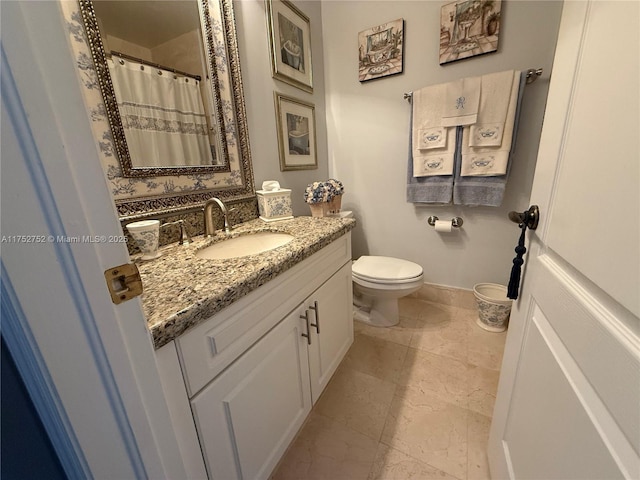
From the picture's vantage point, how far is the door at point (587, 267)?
34 centimetres

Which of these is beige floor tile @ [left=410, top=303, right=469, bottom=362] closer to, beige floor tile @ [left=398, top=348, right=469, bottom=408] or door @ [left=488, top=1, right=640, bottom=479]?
beige floor tile @ [left=398, top=348, right=469, bottom=408]

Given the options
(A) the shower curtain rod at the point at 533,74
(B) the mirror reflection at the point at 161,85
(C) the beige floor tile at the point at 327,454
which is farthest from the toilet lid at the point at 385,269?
(A) the shower curtain rod at the point at 533,74

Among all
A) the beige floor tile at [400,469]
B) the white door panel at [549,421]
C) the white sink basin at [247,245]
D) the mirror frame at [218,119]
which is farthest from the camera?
the white sink basin at [247,245]

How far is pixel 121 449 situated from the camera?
380 mm

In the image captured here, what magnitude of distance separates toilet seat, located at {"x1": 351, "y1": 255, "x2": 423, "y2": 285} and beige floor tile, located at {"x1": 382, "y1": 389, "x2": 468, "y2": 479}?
23.1 inches

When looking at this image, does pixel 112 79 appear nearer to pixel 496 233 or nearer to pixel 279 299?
pixel 279 299

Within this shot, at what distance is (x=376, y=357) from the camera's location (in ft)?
4.91

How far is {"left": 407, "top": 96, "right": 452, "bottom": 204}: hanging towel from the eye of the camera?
5.50 ft

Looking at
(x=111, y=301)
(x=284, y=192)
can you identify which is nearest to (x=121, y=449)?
(x=111, y=301)

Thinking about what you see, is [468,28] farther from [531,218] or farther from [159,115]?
[159,115]

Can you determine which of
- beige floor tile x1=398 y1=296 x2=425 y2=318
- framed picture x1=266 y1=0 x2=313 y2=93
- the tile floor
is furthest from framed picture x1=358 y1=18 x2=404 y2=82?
the tile floor

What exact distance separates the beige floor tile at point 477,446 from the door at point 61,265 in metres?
1.15

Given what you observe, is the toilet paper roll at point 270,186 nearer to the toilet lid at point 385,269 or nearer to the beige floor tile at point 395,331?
the toilet lid at point 385,269

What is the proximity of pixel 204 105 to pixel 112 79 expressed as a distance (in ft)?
1.12
